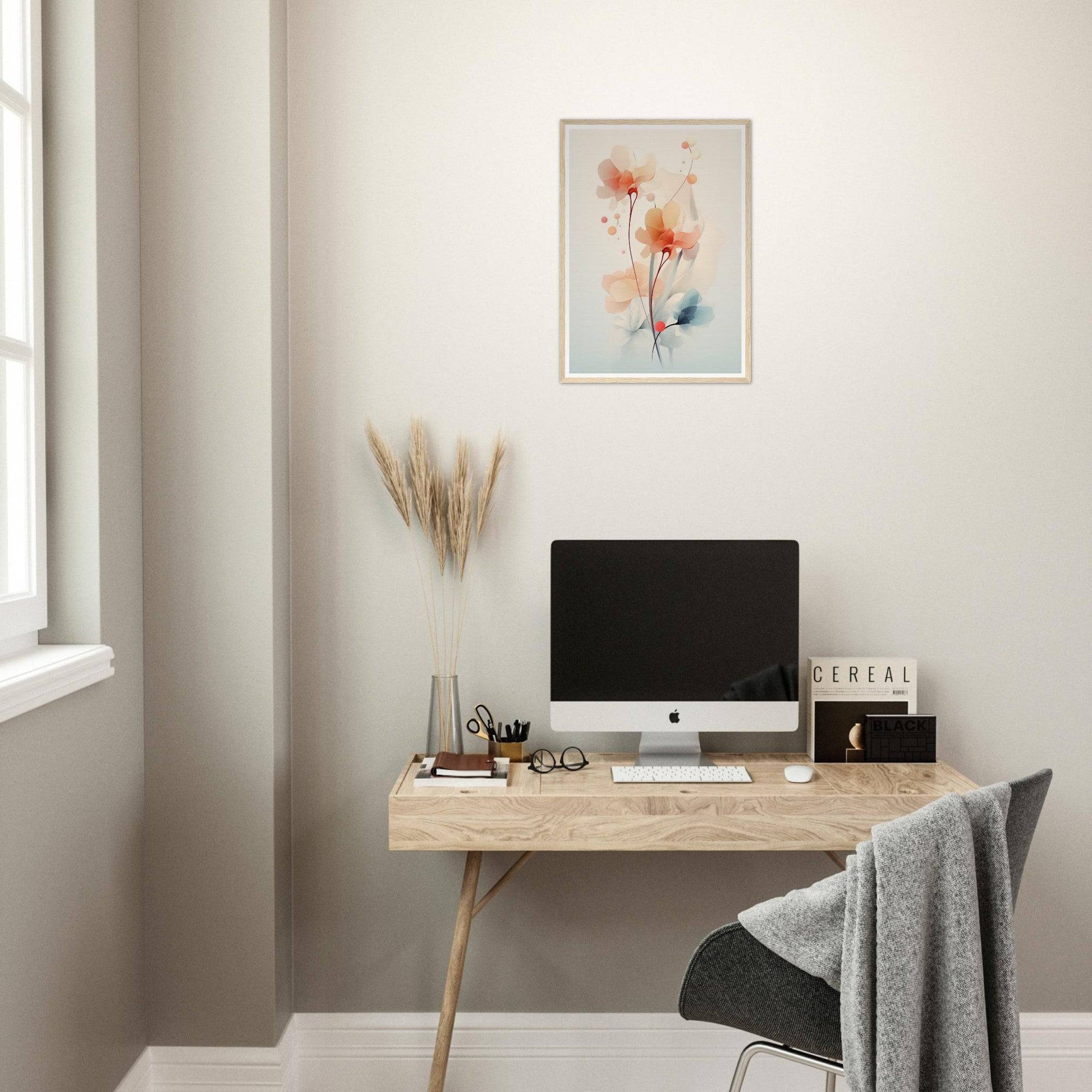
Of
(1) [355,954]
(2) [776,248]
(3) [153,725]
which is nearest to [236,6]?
(2) [776,248]

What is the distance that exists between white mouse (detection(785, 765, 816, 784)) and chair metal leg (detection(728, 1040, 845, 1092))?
0.53 meters

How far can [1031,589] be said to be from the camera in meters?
2.27

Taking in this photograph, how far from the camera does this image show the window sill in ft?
4.95

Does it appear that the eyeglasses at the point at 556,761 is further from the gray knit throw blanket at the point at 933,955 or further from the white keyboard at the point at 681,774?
the gray knit throw blanket at the point at 933,955

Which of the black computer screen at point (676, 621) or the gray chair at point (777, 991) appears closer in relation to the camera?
the gray chair at point (777, 991)

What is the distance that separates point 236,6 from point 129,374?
830mm

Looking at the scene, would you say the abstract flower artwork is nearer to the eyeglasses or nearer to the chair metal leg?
the eyeglasses

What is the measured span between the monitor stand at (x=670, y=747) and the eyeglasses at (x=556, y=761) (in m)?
0.13

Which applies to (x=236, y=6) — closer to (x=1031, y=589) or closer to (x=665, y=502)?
(x=665, y=502)

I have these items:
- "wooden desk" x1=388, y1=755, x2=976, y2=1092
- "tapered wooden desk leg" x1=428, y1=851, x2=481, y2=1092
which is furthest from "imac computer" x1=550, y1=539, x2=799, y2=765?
"tapered wooden desk leg" x1=428, y1=851, x2=481, y2=1092

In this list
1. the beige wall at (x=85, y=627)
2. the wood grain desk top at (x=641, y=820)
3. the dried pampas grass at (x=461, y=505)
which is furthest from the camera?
the dried pampas grass at (x=461, y=505)

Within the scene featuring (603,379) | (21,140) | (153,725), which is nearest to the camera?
(21,140)

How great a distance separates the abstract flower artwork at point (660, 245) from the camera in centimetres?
225

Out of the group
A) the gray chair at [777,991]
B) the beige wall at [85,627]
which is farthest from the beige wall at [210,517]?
the gray chair at [777,991]
